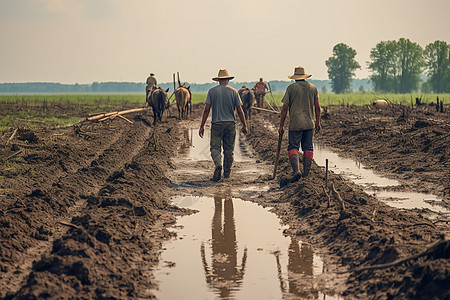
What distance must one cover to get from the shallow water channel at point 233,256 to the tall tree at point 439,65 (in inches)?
3773

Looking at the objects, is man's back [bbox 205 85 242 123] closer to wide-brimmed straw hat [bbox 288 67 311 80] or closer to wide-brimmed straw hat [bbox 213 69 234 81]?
wide-brimmed straw hat [bbox 213 69 234 81]

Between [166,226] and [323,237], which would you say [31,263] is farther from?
[323,237]

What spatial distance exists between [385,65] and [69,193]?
104957mm

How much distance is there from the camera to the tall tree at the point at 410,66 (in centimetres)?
10425

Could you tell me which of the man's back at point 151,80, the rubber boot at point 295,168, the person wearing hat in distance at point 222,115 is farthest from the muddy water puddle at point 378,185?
the man's back at point 151,80

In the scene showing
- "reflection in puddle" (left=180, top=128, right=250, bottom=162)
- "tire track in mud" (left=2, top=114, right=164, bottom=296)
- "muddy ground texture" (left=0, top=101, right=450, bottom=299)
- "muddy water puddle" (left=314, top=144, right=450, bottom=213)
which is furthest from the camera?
"reflection in puddle" (left=180, top=128, right=250, bottom=162)

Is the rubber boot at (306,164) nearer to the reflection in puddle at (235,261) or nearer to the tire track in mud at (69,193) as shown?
the reflection in puddle at (235,261)

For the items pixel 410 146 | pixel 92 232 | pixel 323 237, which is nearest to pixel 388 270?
pixel 323 237

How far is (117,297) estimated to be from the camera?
502 cm

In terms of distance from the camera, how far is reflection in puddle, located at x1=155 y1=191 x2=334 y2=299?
538cm

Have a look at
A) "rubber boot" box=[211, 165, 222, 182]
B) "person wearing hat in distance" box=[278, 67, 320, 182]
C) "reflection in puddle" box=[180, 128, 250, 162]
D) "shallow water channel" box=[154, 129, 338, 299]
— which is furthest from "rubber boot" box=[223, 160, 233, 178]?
"reflection in puddle" box=[180, 128, 250, 162]

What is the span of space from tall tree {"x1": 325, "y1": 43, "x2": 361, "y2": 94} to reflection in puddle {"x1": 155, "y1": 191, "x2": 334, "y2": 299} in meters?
112

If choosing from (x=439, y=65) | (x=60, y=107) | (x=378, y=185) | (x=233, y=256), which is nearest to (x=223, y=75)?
(x=378, y=185)

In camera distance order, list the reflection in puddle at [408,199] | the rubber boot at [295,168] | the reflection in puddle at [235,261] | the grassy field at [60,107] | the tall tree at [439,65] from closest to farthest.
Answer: the reflection in puddle at [235,261] → the reflection in puddle at [408,199] → the rubber boot at [295,168] → the grassy field at [60,107] → the tall tree at [439,65]
